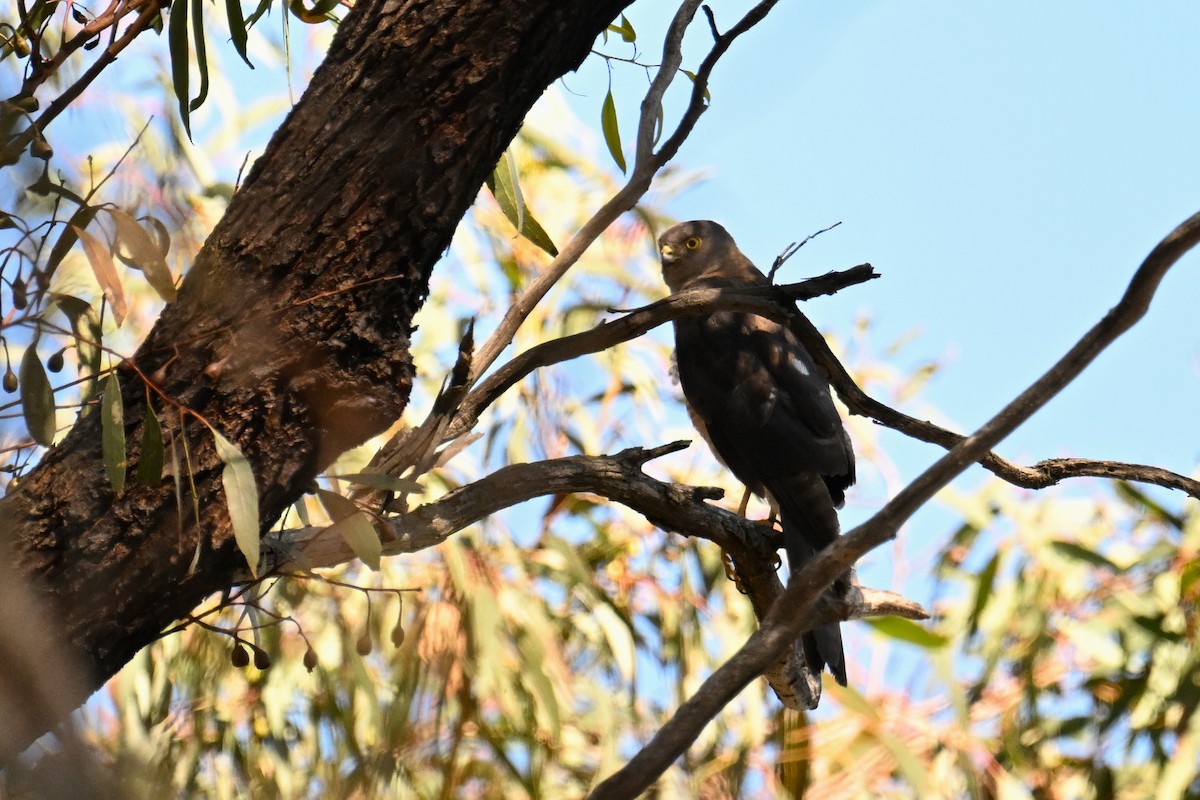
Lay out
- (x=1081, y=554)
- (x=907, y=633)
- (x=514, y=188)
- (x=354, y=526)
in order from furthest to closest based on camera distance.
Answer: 1. (x=1081, y=554)
2. (x=514, y=188)
3. (x=354, y=526)
4. (x=907, y=633)

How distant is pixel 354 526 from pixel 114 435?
0.35 meters

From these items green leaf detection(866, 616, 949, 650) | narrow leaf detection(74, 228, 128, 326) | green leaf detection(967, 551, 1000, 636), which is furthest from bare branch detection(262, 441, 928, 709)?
green leaf detection(967, 551, 1000, 636)

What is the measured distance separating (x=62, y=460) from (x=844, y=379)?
1206 millimetres

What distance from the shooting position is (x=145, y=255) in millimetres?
1475

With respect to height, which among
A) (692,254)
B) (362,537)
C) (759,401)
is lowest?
(362,537)

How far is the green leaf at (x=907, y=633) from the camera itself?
155cm

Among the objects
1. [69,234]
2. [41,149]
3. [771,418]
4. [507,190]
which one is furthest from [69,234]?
[771,418]

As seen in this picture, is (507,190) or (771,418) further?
(771,418)

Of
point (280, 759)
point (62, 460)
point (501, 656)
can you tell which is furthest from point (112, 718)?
point (62, 460)

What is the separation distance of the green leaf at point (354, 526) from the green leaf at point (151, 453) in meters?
0.24

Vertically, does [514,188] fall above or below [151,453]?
above

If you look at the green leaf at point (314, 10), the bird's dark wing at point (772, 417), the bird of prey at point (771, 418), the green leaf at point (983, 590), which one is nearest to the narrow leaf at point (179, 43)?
the green leaf at point (314, 10)

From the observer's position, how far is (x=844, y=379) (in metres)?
2.09

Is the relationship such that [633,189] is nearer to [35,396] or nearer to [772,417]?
[35,396]
